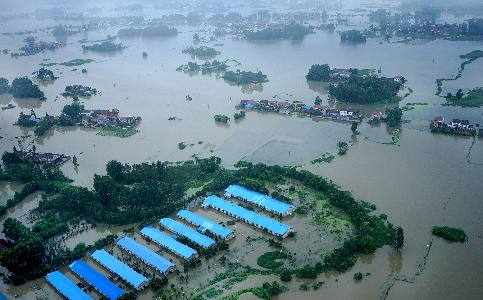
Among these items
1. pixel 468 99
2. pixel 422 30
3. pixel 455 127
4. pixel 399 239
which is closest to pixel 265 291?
pixel 399 239

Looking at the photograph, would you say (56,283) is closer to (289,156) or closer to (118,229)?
(118,229)

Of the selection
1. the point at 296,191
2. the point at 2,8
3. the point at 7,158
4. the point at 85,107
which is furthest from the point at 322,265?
the point at 2,8

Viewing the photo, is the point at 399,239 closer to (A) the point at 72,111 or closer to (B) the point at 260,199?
(B) the point at 260,199

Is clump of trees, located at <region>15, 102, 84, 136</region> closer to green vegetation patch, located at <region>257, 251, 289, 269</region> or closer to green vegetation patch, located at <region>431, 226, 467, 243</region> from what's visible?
green vegetation patch, located at <region>257, 251, 289, 269</region>

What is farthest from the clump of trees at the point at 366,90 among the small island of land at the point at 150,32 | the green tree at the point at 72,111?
the small island of land at the point at 150,32

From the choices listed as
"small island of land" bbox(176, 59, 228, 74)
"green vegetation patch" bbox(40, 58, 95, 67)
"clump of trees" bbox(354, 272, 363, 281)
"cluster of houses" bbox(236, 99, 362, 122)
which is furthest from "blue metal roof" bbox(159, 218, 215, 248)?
"green vegetation patch" bbox(40, 58, 95, 67)
